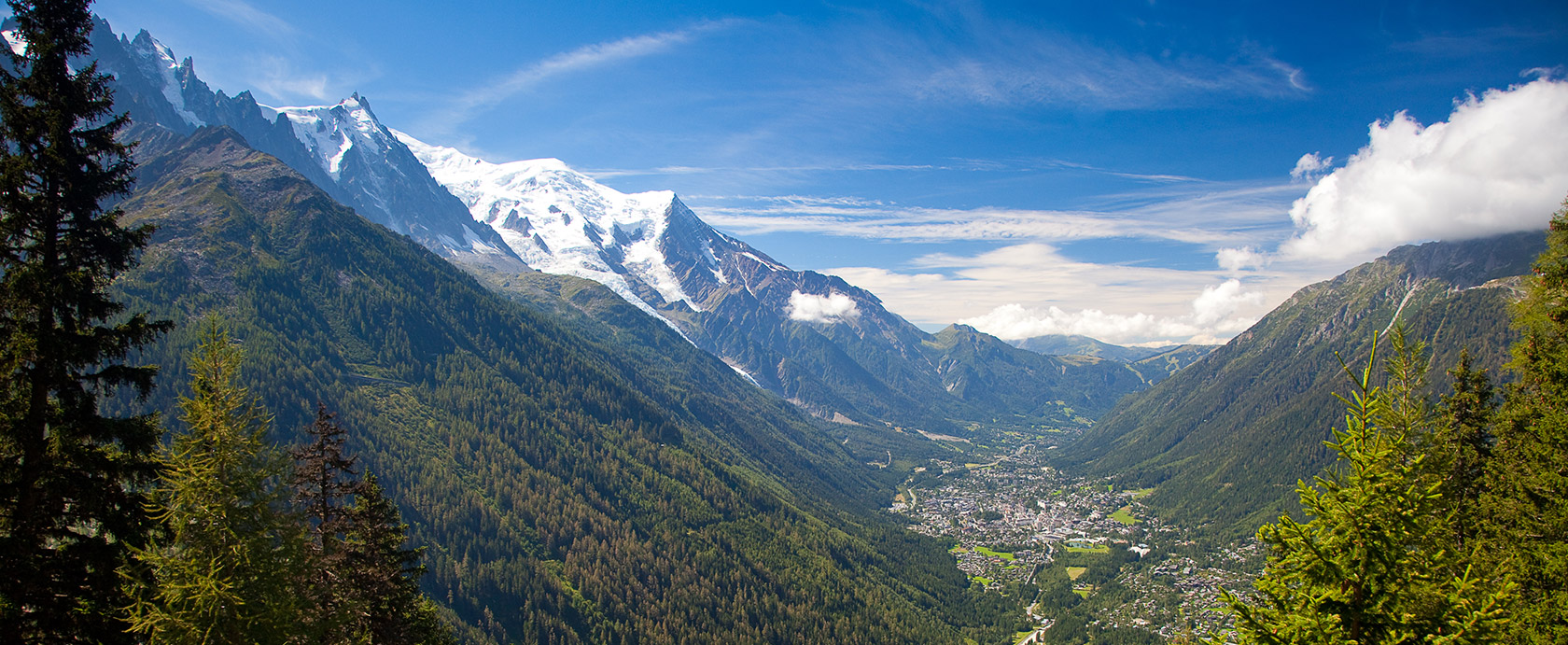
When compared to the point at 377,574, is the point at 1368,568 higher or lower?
higher

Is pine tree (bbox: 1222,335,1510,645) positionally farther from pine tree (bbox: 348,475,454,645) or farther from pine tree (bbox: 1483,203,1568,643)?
pine tree (bbox: 348,475,454,645)

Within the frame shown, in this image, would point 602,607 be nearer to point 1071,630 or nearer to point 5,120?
point 1071,630

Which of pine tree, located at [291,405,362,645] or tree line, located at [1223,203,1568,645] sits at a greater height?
tree line, located at [1223,203,1568,645]

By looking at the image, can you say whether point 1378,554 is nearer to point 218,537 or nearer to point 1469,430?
point 218,537

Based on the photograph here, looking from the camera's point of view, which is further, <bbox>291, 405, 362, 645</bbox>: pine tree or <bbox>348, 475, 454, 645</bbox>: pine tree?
<bbox>348, 475, 454, 645</bbox>: pine tree

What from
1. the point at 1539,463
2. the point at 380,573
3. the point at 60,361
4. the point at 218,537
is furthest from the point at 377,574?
the point at 1539,463

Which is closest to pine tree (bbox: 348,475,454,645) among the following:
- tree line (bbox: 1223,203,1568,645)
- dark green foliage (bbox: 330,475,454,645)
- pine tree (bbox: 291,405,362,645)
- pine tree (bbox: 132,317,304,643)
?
dark green foliage (bbox: 330,475,454,645)

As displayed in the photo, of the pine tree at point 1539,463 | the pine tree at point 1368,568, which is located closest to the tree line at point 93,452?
the pine tree at point 1368,568
